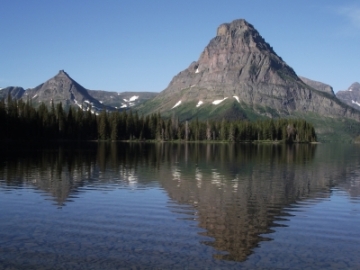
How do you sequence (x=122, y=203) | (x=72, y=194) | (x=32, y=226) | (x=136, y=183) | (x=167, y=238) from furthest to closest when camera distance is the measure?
(x=136, y=183) → (x=72, y=194) → (x=122, y=203) → (x=32, y=226) → (x=167, y=238)

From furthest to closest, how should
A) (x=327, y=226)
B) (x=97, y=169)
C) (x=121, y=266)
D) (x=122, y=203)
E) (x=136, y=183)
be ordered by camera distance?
1. (x=97, y=169)
2. (x=136, y=183)
3. (x=122, y=203)
4. (x=327, y=226)
5. (x=121, y=266)

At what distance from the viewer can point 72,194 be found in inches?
1602

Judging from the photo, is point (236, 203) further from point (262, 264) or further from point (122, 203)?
point (262, 264)

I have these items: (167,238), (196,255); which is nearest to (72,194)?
(167,238)

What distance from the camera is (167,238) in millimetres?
25328

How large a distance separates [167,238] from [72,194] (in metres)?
18.0

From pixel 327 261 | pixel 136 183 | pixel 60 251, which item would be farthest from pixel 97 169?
pixel 327 261

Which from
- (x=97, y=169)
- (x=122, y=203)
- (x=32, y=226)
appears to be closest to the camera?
(x=32, y=226)

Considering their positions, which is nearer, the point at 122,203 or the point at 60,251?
the point at 60,251

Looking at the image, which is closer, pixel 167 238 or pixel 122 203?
pixel 167 238

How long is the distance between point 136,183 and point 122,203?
42.4 ft

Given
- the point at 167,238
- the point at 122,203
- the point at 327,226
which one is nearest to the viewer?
the point at 167,238

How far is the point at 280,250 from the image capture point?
2361 centimetres

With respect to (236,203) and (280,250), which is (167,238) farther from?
(236,203)
